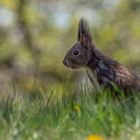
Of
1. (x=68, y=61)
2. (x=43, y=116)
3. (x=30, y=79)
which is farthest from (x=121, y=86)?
(x=30, y=79)

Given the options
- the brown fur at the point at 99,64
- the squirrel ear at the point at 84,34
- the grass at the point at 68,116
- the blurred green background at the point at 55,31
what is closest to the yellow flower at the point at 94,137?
the grass at the point at 68,116

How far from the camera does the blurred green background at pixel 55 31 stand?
24.3 meters

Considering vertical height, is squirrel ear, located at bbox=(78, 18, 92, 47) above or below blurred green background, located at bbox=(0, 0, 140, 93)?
below

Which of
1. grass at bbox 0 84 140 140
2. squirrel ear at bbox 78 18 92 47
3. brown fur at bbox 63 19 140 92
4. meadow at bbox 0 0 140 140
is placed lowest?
grass at bbox 0 84 140 140

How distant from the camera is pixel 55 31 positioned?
82.1 ft

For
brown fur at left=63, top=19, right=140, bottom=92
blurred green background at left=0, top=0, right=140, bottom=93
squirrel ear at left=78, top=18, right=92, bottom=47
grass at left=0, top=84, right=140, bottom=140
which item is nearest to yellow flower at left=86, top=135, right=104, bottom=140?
grass at left=0, top=84, right=140, bottom=140

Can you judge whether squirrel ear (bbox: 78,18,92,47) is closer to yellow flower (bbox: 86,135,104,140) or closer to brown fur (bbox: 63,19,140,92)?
brown fur (bbox: 63,19,140,92)

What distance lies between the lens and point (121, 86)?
8094 millimetres

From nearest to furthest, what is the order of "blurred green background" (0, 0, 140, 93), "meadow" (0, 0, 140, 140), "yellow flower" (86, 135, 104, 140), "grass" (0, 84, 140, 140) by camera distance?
"yellow flower" (86, 135, 104, 140)
"grass" (0, 84, 140, 140)
"meadow" (0, 0, 140, 140)
"blurred green background" (0, 0, 140, 93)

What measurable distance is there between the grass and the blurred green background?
56.2 feet

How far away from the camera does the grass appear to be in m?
5.36

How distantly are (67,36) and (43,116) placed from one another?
19099 mm

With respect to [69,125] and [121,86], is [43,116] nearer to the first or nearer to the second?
[69,125]

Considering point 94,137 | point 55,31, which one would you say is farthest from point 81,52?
point 55,31
